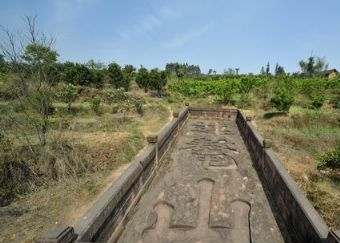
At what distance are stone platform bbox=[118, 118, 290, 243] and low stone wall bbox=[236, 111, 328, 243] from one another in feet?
0.64

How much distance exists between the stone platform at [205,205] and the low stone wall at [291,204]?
0.64 feet

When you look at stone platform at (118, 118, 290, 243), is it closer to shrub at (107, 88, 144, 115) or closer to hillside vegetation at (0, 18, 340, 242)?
hillside vegetation at (0, 18, 340, 242)

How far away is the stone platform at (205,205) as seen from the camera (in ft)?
14.6

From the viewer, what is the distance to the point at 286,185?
4992 mm

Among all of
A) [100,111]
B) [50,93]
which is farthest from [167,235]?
[100,111]

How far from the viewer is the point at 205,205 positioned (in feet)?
18.1

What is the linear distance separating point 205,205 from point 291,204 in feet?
5.49

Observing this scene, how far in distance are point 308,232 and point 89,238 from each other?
3.04 meters

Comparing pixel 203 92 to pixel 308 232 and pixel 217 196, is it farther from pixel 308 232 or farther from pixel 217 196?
pixel 308 232

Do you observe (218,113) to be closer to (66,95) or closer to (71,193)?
(71,193)

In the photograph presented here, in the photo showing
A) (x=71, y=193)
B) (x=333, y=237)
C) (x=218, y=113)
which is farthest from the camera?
(x=218, y=113)

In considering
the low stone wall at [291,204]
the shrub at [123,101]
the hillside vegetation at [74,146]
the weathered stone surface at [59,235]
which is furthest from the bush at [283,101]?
the weathered stone surface at [59,235]

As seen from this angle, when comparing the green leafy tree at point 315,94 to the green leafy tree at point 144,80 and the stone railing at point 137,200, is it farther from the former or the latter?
the green leafy tree at point 144,80

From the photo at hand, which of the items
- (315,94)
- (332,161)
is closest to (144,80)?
(315,94)
